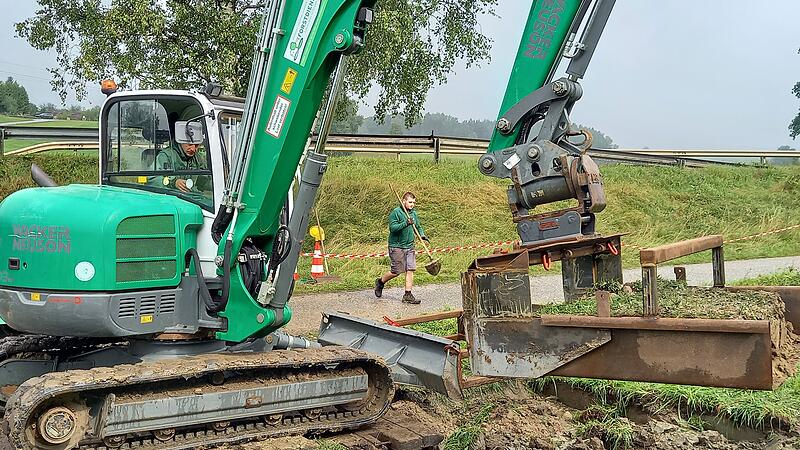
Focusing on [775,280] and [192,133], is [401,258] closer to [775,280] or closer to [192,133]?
[775,280]

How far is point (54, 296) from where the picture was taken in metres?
5.61

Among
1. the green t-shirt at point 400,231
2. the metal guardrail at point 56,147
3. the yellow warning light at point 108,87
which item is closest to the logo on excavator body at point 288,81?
the yellow warning light at point 108,87

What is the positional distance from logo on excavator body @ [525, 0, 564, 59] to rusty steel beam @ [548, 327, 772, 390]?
248cm

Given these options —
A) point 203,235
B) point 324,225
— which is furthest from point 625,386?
point 324,225

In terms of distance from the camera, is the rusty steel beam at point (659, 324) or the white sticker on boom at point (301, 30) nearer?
the rusty steel beam at point (659, 324)

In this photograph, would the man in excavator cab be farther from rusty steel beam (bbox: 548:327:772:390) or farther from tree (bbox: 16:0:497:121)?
tree (bbox: 16:0:497:121)

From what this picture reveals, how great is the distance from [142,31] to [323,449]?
32.2ft

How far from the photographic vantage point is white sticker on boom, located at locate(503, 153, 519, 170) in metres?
6.13

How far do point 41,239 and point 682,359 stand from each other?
422cm

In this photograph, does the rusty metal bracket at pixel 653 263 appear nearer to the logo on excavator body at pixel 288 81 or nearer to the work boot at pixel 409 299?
the logo on excavator body at pixel 288 81

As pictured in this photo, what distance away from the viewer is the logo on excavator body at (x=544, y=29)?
626 cm

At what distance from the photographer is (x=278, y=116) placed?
5.87 metres

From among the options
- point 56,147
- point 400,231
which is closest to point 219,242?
point 400,231

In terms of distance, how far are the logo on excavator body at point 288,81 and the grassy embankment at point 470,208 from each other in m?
7.01
